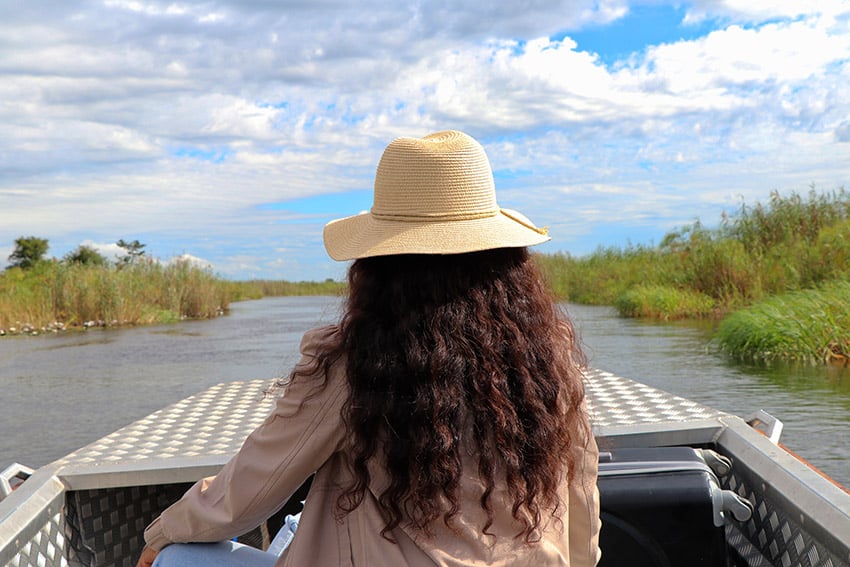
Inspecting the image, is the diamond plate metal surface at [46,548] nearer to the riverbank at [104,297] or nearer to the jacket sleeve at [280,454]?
the jacket sleeve at [280,454]

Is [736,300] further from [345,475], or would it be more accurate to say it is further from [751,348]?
[345,475]

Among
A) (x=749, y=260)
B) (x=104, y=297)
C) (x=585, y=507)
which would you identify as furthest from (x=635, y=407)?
(x=104, y=297)

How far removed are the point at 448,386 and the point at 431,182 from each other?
0.30 m

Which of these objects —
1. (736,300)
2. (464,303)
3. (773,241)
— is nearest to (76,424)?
(464,303)

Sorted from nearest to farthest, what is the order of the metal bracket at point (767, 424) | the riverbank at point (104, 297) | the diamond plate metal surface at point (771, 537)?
the diamond plate metal surface at point (771, 537)
the metal bracket at point (767, 424)
the riverbank at point (104, 297)

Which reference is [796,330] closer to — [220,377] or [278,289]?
[220,377]

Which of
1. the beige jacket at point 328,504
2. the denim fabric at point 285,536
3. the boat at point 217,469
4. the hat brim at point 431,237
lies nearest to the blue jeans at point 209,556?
the beige jacket at point 328,504

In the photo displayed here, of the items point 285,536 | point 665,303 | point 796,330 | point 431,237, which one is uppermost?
point 431,237

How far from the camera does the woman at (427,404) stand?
111cm

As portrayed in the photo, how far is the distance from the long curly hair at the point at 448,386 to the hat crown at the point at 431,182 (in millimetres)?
76

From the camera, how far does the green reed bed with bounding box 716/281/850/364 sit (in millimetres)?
7398

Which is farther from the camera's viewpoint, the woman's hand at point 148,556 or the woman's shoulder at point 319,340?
the woman's hand at point 148,556

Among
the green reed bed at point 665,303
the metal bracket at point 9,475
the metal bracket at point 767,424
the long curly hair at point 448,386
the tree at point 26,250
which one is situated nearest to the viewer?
the long curly hair at point 448,386

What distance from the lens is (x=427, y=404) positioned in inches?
43.2
